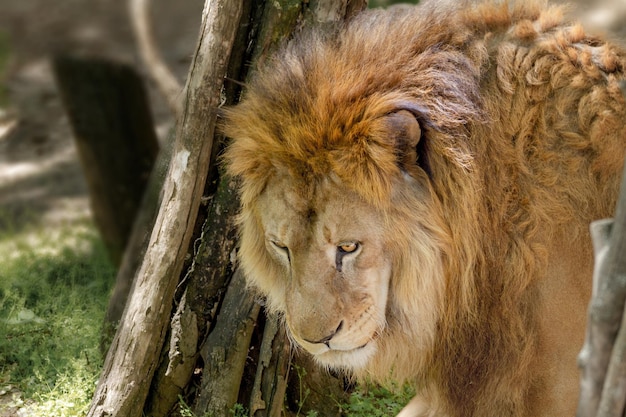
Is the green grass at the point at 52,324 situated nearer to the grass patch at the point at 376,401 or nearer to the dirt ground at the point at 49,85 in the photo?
the grass patch at the point at 376,401

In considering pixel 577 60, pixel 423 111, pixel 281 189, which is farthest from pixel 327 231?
pixel 577 60

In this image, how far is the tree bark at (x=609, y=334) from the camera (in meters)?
1.98

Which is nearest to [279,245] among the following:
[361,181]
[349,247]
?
[349,247]

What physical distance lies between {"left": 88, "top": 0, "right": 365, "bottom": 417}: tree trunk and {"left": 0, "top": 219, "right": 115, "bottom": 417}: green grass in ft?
1.04

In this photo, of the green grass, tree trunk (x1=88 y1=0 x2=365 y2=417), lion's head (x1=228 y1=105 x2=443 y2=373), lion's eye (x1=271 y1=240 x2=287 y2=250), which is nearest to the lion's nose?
lion's head (x1=228 y1=105 x2=443 y2=373)

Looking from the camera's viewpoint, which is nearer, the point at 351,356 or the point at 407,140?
the point at 407,140

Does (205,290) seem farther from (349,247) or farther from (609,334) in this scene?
A: (609,334)

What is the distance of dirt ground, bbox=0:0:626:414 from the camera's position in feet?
22.0

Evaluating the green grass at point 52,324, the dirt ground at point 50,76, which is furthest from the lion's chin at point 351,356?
the dirt ground at point 50,76

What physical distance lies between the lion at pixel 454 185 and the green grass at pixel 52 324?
1414 mm

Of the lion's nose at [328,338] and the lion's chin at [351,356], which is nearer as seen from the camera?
the lion's nose at [328,338]

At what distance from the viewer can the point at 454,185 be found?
8.86 feet

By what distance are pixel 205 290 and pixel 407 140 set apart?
1.26 meters

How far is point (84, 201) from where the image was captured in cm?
691
